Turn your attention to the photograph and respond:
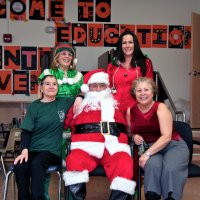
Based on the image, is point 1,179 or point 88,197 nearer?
point 88,197

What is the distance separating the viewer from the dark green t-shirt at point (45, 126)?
9.80 feet

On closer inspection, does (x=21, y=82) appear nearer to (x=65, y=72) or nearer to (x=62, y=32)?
(x=62, y=32)

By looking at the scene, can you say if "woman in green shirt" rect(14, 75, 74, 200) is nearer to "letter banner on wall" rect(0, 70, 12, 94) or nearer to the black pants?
the black pants

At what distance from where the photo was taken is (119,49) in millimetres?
3408

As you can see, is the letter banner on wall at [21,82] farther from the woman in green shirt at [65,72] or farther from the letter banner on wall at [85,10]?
the woman in green shirt at [65,72]

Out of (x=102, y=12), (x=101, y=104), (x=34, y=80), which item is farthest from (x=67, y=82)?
(x=102, y=12)

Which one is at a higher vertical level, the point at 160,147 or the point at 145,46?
the point at 145,46

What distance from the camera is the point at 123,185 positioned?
2.67m

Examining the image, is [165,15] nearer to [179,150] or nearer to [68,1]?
[68,1]

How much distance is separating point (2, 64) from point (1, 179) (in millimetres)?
2734

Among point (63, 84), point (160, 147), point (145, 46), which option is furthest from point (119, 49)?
point (145, 46)

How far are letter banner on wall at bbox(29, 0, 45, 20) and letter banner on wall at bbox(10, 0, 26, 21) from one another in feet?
0.39

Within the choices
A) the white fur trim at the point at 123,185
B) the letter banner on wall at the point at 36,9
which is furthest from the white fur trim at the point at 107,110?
the letter banner on wall at the point at 36,9

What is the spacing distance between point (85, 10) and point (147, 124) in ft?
14.4
